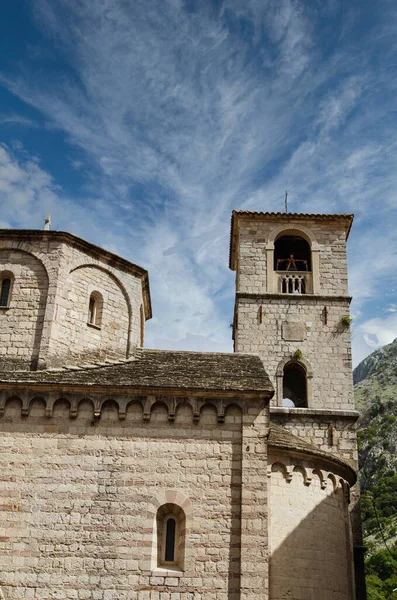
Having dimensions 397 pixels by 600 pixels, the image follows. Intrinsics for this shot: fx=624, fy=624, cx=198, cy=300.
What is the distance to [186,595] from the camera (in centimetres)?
1136

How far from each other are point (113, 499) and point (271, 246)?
13857 mm

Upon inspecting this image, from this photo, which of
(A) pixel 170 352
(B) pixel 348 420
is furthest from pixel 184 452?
(B) pixel 348 420

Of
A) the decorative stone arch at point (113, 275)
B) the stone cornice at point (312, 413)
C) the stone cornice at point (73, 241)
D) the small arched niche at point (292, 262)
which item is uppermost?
the small arched niche at point (292, 262)

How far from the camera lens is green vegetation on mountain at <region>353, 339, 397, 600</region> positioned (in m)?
53.8

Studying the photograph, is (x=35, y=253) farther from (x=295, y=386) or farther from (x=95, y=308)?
(x=295, y=386)

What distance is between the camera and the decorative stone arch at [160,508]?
1169 cm

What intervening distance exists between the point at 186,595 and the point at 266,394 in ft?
13.2

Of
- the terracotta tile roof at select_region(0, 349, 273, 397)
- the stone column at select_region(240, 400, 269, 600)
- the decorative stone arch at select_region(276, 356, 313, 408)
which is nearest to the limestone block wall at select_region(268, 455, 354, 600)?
the stone column at select_region(240, 400, 269, 600)

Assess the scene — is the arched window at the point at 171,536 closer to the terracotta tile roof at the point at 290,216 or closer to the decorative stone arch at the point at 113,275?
the decorative stone arch at the point at 113,275

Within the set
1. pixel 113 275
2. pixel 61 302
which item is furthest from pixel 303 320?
pixel 61 302

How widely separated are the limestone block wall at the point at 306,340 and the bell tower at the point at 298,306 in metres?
0.03

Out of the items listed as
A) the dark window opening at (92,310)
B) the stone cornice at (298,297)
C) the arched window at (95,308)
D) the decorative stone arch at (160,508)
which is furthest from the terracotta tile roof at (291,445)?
the stone cornice at (298,297)

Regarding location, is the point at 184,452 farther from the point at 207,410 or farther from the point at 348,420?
the point at 348,420

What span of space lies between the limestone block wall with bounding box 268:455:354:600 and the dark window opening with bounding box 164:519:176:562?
2.55m
